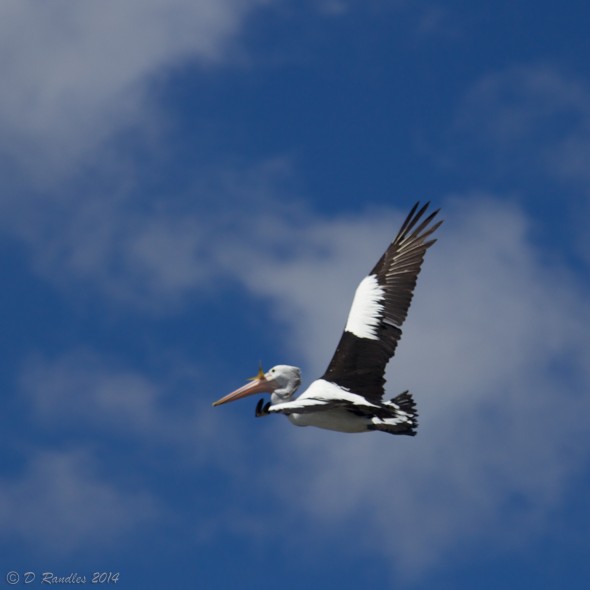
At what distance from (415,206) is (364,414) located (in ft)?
18.7

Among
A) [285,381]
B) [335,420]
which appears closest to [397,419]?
[335,420]

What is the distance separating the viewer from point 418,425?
19344 millimetres

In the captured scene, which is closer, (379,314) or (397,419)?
(397,419)

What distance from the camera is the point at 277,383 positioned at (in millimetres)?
21844

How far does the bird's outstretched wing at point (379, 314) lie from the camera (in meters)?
20.8

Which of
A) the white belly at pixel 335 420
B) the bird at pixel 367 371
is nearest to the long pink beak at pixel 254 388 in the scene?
the bird at pixel 367 371

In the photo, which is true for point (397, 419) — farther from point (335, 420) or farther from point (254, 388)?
point (254, 388)

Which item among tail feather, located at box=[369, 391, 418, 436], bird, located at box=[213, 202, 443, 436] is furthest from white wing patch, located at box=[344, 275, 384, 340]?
tail feather, located at box=[369, 391, 418, 436]

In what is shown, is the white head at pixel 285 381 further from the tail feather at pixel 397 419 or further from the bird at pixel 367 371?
the tail feather at pixel 397 419

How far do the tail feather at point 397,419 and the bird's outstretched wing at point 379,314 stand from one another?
721 millimetres

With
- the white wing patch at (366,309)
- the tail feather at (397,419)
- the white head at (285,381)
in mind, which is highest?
the white wing patch at (366,309)

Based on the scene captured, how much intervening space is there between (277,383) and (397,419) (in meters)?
Result: 3.23

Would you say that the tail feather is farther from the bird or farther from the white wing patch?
the white wing patch

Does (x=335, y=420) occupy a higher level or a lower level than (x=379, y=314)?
lower
